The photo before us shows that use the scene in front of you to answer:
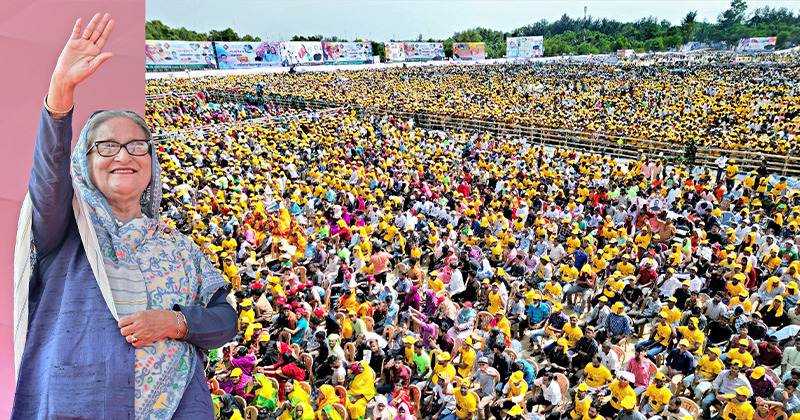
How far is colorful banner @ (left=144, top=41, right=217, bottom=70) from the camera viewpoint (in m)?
44.2

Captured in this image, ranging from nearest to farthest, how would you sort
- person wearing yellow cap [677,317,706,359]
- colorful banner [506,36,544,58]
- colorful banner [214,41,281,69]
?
person wearing yellow cap [677,317,706,359]
colorful banner [214,41,281,69]
colorful banner [506,36,544,58]

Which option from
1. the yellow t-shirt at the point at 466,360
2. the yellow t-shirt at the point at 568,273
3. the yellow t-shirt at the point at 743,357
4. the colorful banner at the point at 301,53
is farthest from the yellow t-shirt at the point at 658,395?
the colorful banner at the point at 301,53

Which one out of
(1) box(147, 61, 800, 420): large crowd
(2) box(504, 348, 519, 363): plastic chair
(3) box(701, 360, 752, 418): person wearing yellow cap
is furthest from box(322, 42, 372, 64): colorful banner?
(3) box(701, 360, 752, 418): person wearing yellow cap

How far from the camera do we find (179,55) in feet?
153

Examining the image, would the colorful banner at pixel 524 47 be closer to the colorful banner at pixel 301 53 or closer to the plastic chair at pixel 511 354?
the colorful banner at pixel 301 53

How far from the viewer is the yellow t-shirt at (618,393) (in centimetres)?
557

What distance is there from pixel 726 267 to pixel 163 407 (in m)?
9.35

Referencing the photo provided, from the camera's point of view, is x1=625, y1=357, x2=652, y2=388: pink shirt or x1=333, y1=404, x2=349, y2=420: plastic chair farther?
x1=625, y1=357, x2=652, y2=388: pink shirt

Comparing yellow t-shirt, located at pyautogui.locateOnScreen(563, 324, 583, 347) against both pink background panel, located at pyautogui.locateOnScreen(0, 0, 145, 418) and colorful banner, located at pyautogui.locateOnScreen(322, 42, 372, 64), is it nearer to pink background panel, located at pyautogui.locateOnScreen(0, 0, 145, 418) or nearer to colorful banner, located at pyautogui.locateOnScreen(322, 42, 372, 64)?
pink background panel, located at pyautogui.locateOnScreen(0, 0, 145, 418)

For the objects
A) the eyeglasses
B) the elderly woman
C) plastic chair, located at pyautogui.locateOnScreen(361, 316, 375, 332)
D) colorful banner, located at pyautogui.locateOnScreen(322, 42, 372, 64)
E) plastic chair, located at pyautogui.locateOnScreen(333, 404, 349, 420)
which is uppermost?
colorful banner, located at pyautogui.locateOnScreen(322, 42, 372, 64)

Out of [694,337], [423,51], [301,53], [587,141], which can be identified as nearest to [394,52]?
[423,51]

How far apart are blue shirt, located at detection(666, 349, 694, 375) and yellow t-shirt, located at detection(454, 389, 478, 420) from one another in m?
2.87

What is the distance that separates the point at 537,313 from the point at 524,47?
245 ft

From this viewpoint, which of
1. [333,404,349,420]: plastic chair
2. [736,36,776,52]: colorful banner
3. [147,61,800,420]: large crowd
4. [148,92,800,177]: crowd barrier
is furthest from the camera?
[736,36,776,52]: colorful banner
